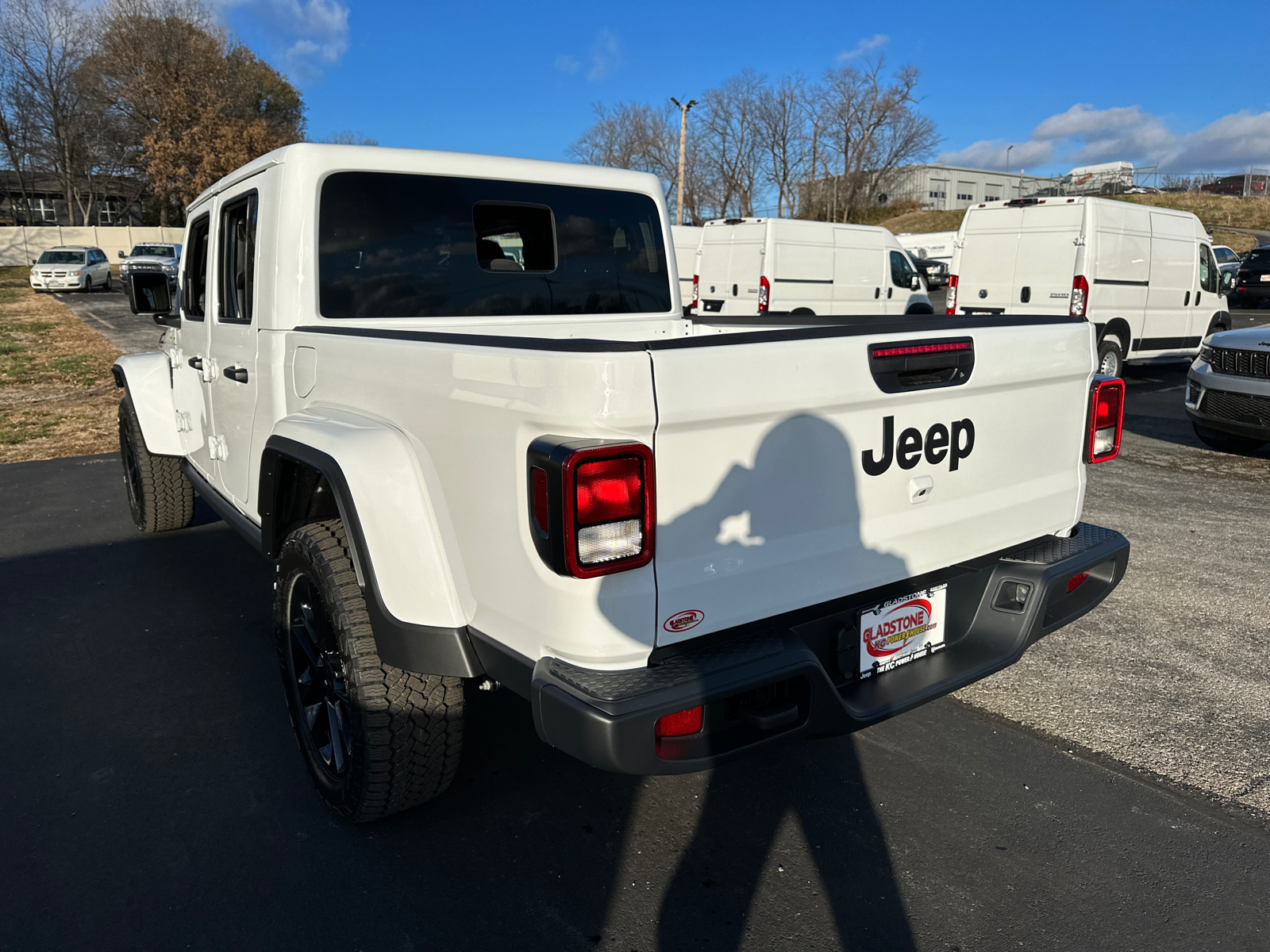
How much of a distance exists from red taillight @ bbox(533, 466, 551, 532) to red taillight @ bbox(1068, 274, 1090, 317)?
11.7m

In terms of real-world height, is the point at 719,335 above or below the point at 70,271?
below

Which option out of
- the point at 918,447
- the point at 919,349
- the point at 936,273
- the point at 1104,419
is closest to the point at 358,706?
the point at 918,447

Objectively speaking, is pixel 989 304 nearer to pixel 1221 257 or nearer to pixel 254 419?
pixel 254 419

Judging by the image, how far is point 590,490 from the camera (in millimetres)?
1935

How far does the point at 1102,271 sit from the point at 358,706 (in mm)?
12255

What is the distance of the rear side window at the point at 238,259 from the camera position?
3561 mm

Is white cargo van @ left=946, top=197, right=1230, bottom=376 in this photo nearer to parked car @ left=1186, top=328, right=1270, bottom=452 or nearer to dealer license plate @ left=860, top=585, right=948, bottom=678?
parked car @ left=1186, top=328, right=1270, bottom=452

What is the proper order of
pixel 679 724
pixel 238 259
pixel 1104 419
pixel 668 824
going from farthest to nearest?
pixel 238 259
pixel 1104 419
pixel 668 824
pixel 679 724

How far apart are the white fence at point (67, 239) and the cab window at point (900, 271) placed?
4626 cm

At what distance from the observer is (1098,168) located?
65500 mm

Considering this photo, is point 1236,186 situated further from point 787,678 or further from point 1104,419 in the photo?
point 787,678

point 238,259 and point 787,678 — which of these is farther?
point 238,259

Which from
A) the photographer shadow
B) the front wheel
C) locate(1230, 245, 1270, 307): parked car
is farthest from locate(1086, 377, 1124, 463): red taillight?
locate(1230, 245, 1270, 307): parked car

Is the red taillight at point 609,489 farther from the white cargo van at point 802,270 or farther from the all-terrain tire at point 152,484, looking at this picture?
the white cargo van at point 802,270
